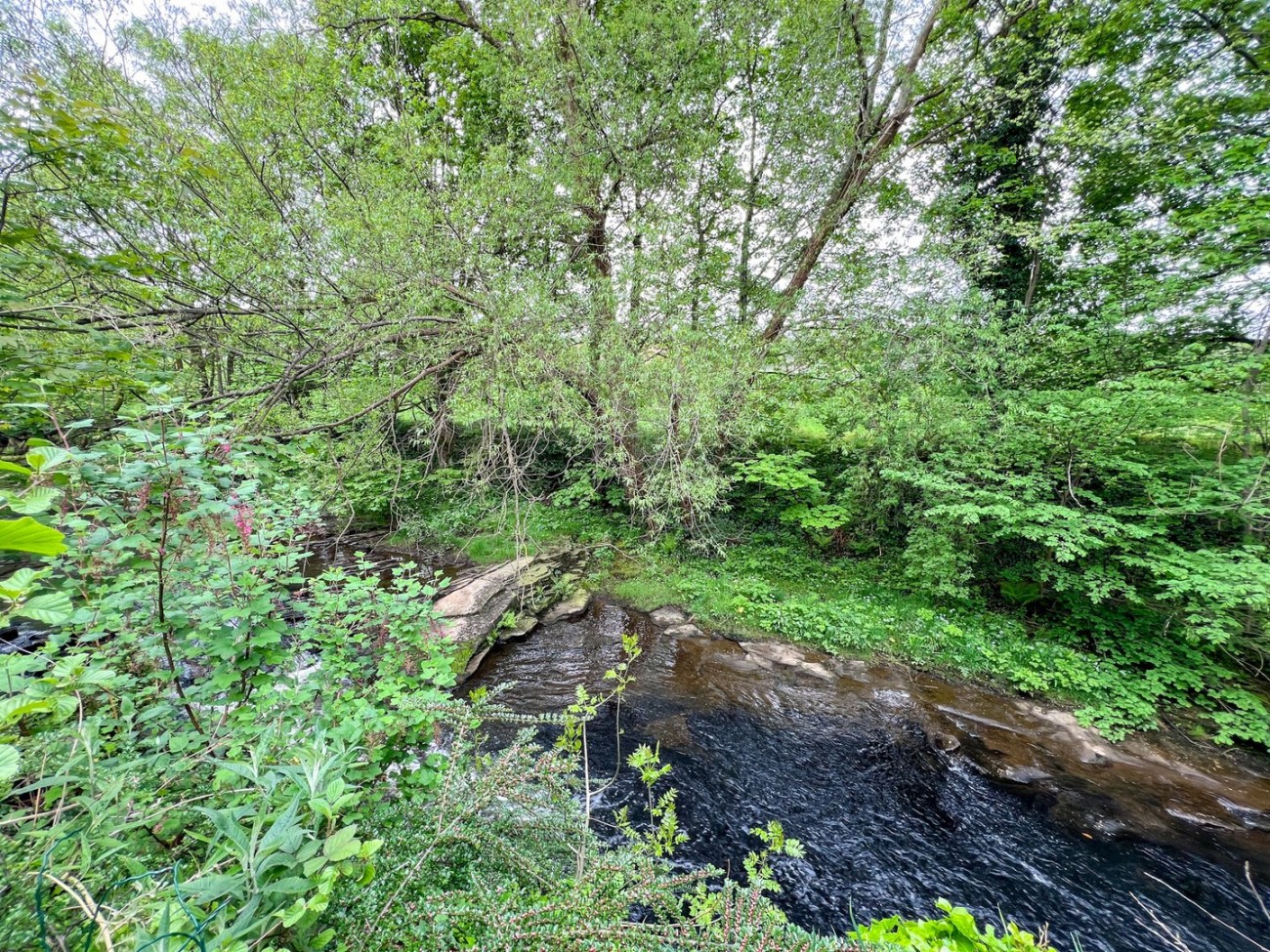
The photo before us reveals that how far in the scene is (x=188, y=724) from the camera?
1.71 metres

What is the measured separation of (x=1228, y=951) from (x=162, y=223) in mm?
10209

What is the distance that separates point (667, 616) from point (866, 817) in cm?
325

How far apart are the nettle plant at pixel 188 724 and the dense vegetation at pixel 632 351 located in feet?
0.10

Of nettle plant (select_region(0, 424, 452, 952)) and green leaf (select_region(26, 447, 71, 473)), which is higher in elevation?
green leaf (select_region(26, 447, 71, 473))

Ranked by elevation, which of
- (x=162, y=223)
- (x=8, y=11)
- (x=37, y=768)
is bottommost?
(x=37, y=768)

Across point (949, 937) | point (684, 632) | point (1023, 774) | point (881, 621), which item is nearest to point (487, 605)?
point (684, 632)

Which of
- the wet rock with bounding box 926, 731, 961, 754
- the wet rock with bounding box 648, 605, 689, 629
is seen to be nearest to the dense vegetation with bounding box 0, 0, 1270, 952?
the wet rock with bounding box 648, 605, 689, 629

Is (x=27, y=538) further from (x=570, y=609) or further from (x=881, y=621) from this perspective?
(x=881, y=621)

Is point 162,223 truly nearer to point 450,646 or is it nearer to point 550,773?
point 450,646

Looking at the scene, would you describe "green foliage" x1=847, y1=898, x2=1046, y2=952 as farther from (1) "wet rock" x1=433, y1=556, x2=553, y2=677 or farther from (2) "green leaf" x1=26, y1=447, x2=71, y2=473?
(1) "wet rock" x1=433, y1=556, x2=553, y2=677

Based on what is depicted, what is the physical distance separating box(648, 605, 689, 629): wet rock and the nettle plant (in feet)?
14.2

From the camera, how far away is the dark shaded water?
9.84ft

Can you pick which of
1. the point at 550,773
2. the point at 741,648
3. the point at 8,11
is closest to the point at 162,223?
the point at 8,11

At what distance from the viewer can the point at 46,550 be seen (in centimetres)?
80
